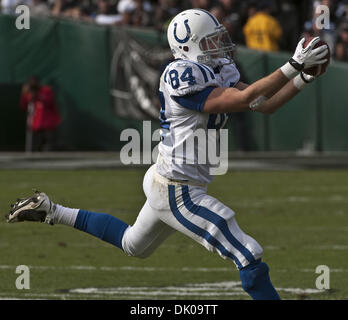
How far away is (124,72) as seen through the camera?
15.9 meters

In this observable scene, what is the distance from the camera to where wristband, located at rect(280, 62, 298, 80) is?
445 cm

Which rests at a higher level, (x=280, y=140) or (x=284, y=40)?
(x=284, y=40)

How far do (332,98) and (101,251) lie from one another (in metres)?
8.36

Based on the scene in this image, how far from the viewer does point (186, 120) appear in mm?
4844

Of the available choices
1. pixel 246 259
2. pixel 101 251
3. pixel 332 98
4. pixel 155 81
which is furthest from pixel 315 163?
pixel 246 259

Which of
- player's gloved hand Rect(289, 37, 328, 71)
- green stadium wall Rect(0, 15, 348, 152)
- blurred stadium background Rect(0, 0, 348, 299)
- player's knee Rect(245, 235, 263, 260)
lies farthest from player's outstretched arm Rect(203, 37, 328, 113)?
green stadium wall Rect(0, 15, 348, 152)

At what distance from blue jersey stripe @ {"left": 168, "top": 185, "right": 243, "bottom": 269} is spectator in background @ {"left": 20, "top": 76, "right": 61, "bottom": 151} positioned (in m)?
10.7

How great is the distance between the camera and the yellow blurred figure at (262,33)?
16.2m

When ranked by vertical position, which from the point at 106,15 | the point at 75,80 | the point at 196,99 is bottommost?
the point at 196,99

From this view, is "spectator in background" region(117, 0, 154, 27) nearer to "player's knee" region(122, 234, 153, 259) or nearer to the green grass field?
the green grass field

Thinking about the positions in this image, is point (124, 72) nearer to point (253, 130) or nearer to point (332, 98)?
point (253, 130)

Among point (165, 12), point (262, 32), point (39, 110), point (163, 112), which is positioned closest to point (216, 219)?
point (163, 112)

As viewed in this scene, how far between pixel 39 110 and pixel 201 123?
10.7 m

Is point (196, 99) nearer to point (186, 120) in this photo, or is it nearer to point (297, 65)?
point (186, 120)
